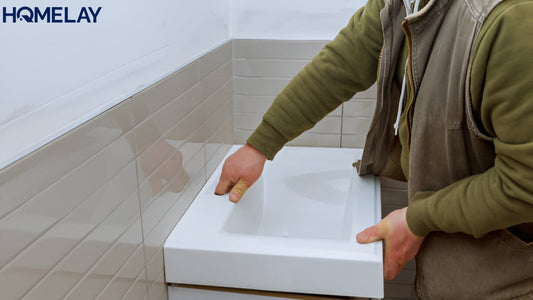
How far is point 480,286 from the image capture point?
100 centimetres

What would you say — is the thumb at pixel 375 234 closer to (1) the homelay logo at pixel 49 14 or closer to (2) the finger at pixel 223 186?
(2) the finger at pixel 223 186

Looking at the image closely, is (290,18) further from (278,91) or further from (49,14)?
(49,14)

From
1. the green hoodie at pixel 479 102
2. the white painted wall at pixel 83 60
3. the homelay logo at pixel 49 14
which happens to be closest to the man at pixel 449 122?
the green hoodie at pixel 479 102

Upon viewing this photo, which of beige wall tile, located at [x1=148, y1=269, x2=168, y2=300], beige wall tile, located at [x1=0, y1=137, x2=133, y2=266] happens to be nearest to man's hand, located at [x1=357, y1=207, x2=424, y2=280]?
beige wall tile, located at [x1=148, y1=269, x2=168, y2=300]

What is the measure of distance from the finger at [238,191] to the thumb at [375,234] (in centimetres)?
31

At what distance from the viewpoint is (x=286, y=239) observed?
3.55 ft

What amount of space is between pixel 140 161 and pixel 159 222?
17 cm

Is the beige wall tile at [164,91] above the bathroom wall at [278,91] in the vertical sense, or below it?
above

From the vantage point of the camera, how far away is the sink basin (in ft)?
3.34

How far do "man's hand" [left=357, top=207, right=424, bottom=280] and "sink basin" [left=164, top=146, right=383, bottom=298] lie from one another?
0.07 ft

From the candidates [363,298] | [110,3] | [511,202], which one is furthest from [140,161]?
[511,202]

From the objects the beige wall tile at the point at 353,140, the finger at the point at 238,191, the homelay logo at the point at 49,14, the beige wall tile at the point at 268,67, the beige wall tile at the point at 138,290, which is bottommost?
the beige wall tile at the point at 138,290

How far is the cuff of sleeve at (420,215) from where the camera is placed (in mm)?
977

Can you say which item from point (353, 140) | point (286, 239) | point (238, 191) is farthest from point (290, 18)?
point (286, 239)
